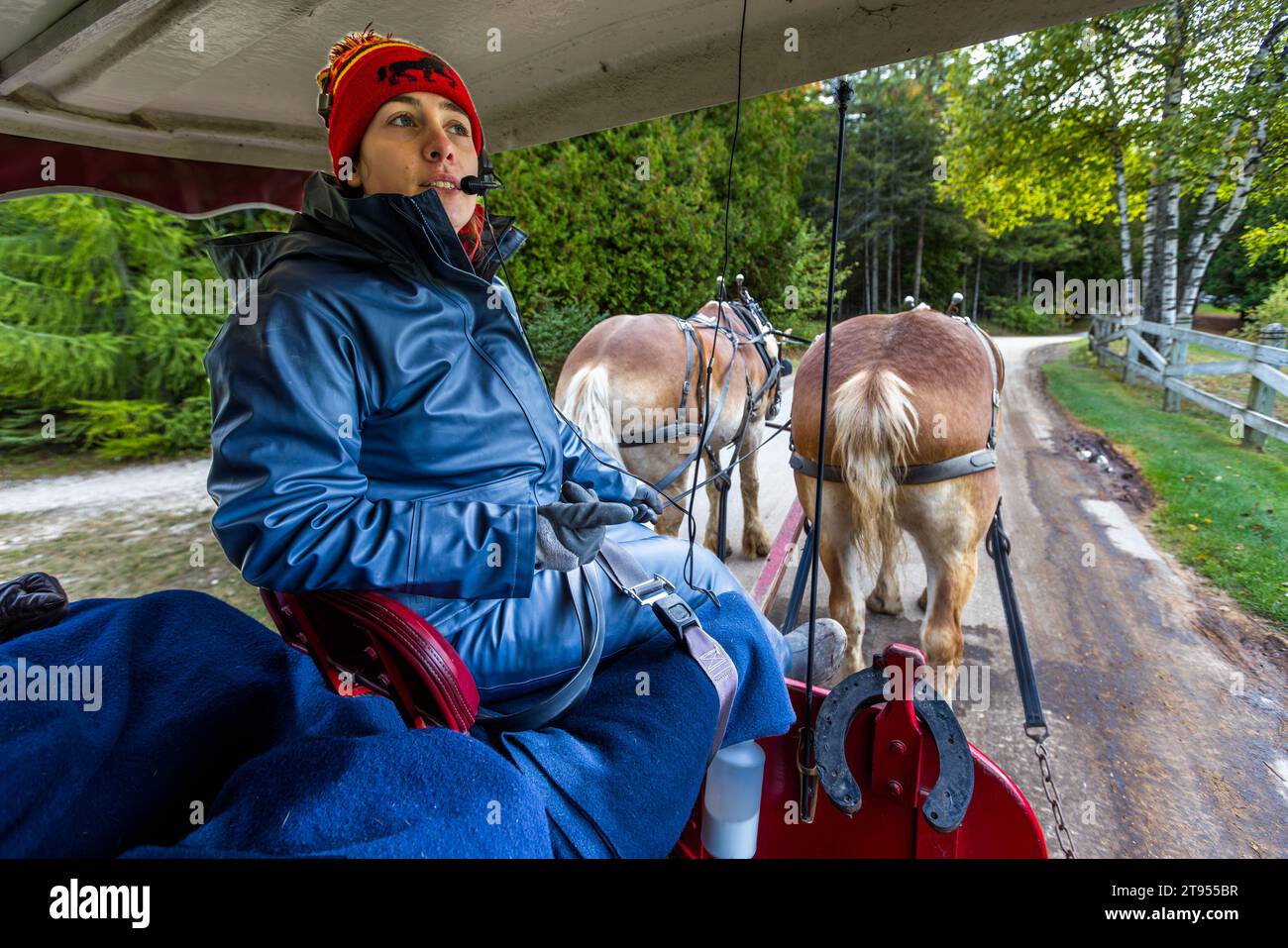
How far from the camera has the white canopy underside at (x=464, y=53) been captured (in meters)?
1.53

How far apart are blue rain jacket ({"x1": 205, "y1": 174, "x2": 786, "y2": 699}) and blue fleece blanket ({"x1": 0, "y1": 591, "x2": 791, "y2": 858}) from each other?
0.71ft

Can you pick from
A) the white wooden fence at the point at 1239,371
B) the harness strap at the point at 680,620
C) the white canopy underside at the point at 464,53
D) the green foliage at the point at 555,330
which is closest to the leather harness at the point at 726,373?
the white canopy underside at the point at 464,53

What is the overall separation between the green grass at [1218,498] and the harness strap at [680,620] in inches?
115

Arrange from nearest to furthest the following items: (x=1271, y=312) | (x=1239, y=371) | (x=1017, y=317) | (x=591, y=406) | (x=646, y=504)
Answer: (x=646, y=504)
(x=1271, y=312)
(x=1239, y=371)
(x=591, y=406)
(x=1017, y=317)

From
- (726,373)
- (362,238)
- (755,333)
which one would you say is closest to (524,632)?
(362,238)

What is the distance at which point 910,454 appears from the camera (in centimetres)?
256

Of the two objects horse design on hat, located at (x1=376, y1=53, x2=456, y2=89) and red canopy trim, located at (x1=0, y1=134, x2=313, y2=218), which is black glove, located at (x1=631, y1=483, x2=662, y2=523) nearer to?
horse design on hat, located at (x1=376, y1=53, x2=456, y2=89)

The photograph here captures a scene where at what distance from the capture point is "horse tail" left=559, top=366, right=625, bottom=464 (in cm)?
389

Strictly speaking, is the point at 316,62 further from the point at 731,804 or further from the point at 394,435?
the point at 731,804

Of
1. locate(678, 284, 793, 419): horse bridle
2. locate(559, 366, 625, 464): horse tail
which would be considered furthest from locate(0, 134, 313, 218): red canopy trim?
locate(678, 284, 793, 419): horse bridle

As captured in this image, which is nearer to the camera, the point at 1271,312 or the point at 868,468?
the point at 868,468

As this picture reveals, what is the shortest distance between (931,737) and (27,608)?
6.60 ft

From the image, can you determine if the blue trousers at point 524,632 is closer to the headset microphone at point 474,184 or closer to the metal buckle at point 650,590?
the metal buckle at point 650,590
